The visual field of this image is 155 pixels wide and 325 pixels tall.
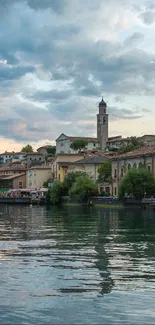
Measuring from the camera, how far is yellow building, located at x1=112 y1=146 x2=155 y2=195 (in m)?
89.9

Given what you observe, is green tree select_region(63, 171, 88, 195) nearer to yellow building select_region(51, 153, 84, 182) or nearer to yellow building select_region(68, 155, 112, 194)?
yellow building select_region(68, 155, 112, 194)

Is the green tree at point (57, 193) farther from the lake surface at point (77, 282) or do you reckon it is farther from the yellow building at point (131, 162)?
the lake surface at point (77, 282)

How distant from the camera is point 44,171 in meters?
145

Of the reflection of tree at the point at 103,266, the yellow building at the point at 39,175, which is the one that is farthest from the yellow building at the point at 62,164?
the reflection of tree at the point at 103,266

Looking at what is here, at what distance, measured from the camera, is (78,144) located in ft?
532

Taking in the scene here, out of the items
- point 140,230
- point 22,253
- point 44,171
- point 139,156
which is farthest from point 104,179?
point 22,253

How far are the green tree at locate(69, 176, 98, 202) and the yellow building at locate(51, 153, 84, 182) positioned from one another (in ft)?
90.4

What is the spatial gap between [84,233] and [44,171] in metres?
108

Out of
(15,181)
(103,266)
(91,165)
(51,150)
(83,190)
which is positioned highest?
(51,150)

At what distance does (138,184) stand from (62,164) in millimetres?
48464

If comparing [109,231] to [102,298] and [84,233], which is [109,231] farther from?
[102,298]

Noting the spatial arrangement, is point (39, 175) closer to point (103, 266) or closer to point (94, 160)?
point (94, 160)

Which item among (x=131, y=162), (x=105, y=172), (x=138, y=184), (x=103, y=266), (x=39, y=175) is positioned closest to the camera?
(x=103, y=266)

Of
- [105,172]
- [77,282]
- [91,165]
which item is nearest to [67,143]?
[91,165]
